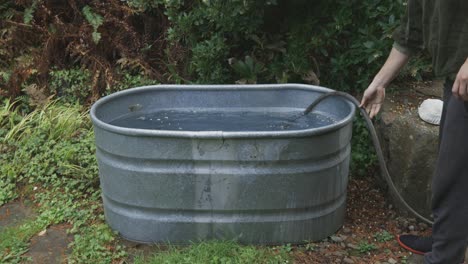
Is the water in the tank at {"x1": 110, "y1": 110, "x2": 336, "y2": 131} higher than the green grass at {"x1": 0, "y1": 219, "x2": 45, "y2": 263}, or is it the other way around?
the water in the tank at {"x1": 110, "y1": 110, "x2": 336, "y2": 131}

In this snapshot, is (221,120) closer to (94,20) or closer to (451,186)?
(451,186)

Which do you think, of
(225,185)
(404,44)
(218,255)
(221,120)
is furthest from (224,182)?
(404,44)

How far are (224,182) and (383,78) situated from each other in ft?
3.09

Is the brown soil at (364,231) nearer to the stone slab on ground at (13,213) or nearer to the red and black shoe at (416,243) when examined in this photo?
the red and black shoe at (416,243)

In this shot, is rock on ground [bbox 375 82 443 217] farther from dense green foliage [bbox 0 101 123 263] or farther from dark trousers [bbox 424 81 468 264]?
dense green foliage [bbox 0 101 123 263]

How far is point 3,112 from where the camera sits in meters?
4.57

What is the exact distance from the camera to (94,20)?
4.86 meters

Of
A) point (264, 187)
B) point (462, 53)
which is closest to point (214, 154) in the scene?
point (264, 187)

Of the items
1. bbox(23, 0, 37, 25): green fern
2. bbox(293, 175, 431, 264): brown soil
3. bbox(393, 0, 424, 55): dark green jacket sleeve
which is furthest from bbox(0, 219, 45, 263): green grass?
bbox(23, 0, 37, 25): green fern

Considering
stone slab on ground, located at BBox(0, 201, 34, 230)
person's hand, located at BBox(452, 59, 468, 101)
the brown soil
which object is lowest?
stone slab on ground, located at BBox(0, 201, 34, 230)

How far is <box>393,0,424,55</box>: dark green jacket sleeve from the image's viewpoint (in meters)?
2.22

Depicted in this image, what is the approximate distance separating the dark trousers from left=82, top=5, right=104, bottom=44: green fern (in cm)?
347

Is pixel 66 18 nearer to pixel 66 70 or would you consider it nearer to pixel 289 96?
pixel 66 70

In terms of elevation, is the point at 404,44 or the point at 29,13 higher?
the point at 404,44
